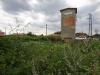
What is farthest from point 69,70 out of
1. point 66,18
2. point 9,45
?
point 66,18

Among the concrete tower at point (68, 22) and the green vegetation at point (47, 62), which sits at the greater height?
the concrete tower at point (68, 22)

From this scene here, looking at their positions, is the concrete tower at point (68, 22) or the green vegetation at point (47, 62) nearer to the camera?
the green vegetation at point (47, 62)

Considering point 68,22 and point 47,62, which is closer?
point 47,62

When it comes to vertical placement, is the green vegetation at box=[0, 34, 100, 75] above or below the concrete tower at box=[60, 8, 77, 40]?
below

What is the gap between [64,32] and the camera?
17.0 meters

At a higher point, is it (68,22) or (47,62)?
(68,22)

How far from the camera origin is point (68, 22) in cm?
1622

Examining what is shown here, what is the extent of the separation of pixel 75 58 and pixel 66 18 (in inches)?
443

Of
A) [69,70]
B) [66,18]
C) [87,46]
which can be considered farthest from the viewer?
[66,18]

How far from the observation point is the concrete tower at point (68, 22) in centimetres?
1560

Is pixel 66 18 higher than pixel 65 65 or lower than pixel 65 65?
higher

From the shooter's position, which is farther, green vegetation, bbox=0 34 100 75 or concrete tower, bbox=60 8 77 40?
concrete tower, bbox=60 8 77 40

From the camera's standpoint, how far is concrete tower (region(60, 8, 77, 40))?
51.2ft

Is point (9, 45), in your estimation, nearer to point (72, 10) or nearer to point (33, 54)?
point (33, 54)
